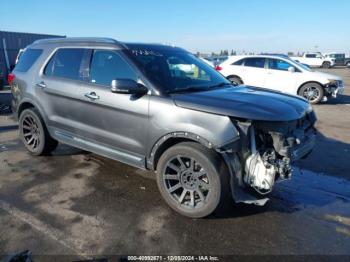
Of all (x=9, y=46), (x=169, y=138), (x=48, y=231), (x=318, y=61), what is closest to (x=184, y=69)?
(x=169, y=138)

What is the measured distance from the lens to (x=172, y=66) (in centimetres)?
472

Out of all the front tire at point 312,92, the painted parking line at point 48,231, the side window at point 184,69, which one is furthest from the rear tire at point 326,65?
the painted parking line at point 48,231

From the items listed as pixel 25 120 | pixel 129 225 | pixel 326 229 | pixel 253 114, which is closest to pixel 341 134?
pixel 326 229

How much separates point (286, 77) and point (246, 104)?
995 cm

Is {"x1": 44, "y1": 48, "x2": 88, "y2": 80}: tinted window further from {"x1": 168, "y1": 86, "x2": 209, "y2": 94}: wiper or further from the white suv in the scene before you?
the white suv

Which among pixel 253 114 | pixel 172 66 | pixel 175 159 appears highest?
pixel 172 66

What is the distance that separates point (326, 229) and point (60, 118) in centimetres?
389

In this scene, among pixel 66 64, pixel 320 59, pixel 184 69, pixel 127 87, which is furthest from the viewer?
pixel 320 59

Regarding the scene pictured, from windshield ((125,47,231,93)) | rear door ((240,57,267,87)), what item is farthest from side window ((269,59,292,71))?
windshield ((125,47,231,93))

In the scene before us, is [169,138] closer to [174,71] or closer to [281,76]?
[174,71]

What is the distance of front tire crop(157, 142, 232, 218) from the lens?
11.7 feet

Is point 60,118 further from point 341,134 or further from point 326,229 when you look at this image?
point 341,134

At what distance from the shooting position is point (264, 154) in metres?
3.58

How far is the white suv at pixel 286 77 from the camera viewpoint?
1253cm
